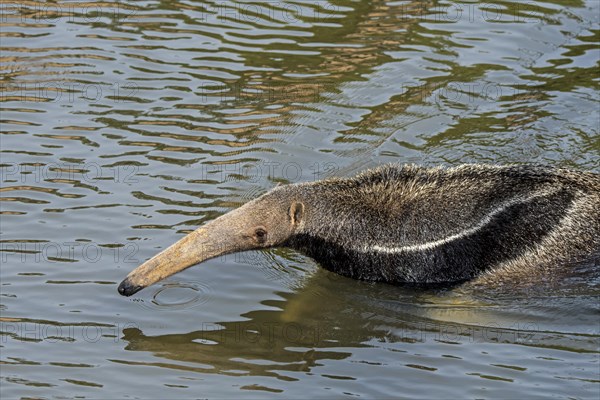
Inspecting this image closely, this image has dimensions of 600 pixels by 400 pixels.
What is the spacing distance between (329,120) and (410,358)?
16.4 feet

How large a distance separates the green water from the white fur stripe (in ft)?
1.23

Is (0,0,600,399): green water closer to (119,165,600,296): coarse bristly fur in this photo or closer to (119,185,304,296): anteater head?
(119,165,600,296): coarse bristly fur

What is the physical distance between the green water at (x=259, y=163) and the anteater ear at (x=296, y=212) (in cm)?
69

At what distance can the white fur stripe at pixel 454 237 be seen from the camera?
9.57m

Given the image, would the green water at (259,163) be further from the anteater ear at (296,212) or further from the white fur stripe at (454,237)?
the anteater ear at (296,212)

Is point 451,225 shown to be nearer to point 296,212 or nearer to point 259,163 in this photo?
point 296,212

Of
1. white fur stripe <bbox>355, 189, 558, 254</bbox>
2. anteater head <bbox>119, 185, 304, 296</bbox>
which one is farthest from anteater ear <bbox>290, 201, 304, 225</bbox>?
white fur stripe <bbox>355, 189, 558, 254</bbox>

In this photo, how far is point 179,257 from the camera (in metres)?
9.31

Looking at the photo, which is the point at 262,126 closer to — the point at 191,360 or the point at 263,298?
the point at 263,298

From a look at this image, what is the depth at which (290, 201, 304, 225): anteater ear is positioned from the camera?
9664 millimetres

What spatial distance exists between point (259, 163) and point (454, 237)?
3280 mm
